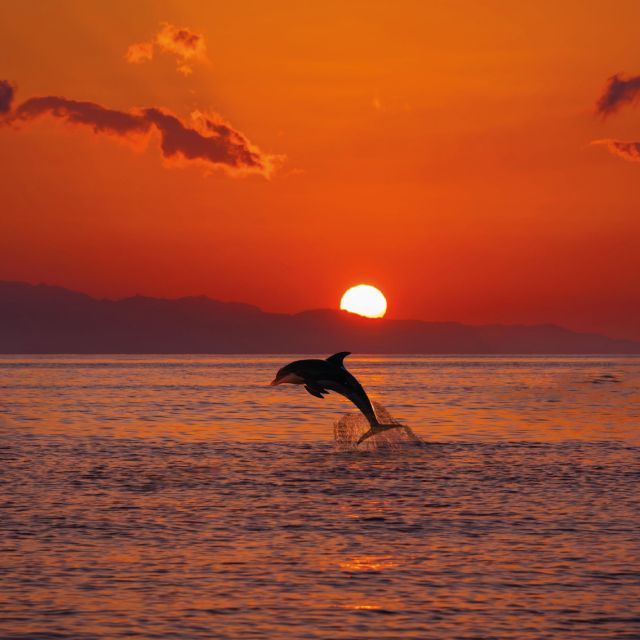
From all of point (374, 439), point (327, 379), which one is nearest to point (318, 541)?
point (327, 379)

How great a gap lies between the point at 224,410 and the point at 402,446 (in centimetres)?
2991

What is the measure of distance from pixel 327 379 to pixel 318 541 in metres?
15.8

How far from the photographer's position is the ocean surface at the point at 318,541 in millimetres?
14773

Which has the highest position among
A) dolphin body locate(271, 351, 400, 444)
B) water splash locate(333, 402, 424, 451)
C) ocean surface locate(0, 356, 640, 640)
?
dolphin body locate(271, 351, 400, 444)

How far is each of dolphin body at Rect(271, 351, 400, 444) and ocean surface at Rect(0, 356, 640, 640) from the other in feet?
5.58

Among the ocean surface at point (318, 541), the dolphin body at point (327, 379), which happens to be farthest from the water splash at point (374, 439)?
the dolphin body at point (327, 379)

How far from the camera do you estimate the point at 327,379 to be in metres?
35.8

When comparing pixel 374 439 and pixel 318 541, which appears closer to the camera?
pixel 318 541

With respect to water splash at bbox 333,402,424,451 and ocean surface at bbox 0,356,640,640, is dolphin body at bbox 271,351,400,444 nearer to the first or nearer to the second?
ocean surface at bbox 0,356,640,640

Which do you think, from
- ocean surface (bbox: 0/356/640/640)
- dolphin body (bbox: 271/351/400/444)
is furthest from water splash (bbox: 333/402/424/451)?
dolphin body (bbox: 271/351/400/444)

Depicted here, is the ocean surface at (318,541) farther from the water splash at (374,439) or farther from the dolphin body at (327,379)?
the dolphin body at (327,379)

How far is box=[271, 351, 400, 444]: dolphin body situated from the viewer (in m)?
34.6

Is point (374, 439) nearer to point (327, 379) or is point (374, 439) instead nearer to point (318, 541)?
point (327, 379)

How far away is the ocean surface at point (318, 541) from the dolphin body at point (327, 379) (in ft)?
5.58
